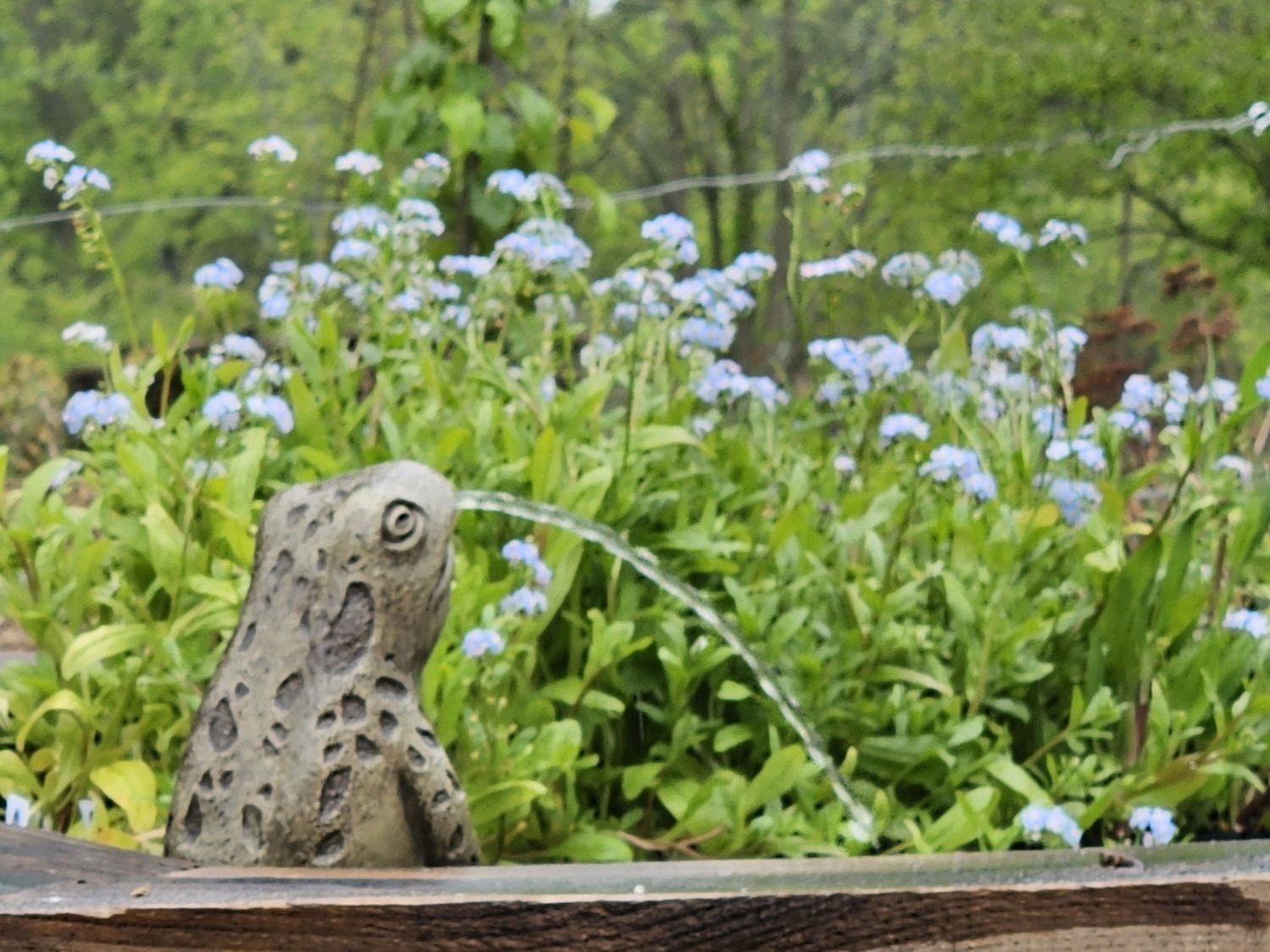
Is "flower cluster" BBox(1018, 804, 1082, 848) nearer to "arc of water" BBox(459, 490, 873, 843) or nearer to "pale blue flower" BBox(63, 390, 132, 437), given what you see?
"arc of water" BBox(459, 490, 873, 843)

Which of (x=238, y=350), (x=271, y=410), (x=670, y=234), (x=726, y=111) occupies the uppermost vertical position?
(x=726, y=111)

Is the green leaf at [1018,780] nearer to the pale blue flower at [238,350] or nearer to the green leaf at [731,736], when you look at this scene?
the green leaf at [731,736]

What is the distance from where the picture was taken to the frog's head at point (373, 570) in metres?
1.22

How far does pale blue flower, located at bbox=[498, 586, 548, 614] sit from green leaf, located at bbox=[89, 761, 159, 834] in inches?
18.2

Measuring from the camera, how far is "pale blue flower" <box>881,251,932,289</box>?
2211 millimetres

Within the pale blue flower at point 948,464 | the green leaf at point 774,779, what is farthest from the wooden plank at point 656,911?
the pale blue flower at point 948,464

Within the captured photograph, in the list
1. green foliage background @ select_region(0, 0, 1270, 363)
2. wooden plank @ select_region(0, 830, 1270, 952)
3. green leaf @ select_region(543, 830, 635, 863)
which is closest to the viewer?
wooden plank @ select_region(0, 830, 1270, 952)

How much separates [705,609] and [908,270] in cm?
79

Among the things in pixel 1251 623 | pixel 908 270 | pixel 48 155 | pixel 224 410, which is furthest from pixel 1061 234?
pixel 48 155

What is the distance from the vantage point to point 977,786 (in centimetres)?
182

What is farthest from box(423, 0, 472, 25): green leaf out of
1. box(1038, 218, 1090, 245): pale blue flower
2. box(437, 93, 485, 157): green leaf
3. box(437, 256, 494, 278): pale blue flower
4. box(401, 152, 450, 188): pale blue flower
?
box(1038, 218, 1090, 245): pale blue flower

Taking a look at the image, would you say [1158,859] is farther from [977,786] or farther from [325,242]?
[325,242]

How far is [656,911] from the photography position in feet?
3.34

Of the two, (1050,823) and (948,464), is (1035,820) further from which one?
(948,464)
